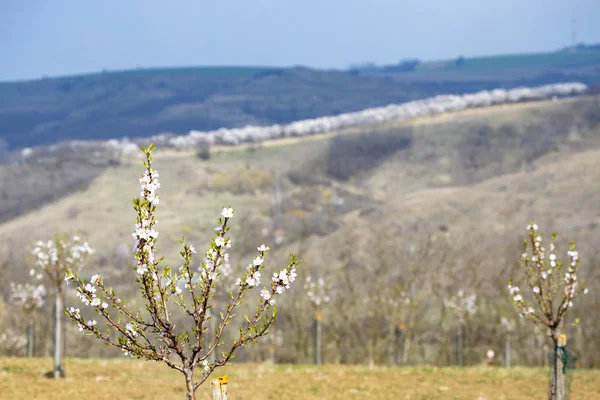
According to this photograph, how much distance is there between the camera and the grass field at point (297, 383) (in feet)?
60.0

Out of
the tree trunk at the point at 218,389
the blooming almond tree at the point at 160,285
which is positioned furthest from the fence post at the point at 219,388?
the blooming almond tree at the point at 160,285

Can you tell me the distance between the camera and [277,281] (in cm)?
966

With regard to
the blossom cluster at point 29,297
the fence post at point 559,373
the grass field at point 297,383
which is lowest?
the grass field at point 297,383

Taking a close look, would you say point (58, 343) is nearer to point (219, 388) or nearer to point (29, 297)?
point (219, 388)

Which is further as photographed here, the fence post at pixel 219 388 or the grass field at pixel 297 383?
the grass field at pixel 297 383

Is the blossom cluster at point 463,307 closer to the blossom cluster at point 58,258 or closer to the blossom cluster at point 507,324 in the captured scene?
the blossom cluster at point 507,324

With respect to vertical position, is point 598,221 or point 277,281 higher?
point 598,221

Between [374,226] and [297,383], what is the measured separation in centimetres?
9926

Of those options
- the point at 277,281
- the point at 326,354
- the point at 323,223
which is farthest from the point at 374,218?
the point at 277,281

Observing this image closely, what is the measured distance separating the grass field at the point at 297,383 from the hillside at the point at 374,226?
28.6m

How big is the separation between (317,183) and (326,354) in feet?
459

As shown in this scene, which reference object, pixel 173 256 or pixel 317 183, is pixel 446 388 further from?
pixel 317 183

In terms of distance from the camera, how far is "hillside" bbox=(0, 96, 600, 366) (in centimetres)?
6094

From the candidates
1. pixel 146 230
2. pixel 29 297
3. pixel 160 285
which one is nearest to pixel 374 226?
pixel 29 297
